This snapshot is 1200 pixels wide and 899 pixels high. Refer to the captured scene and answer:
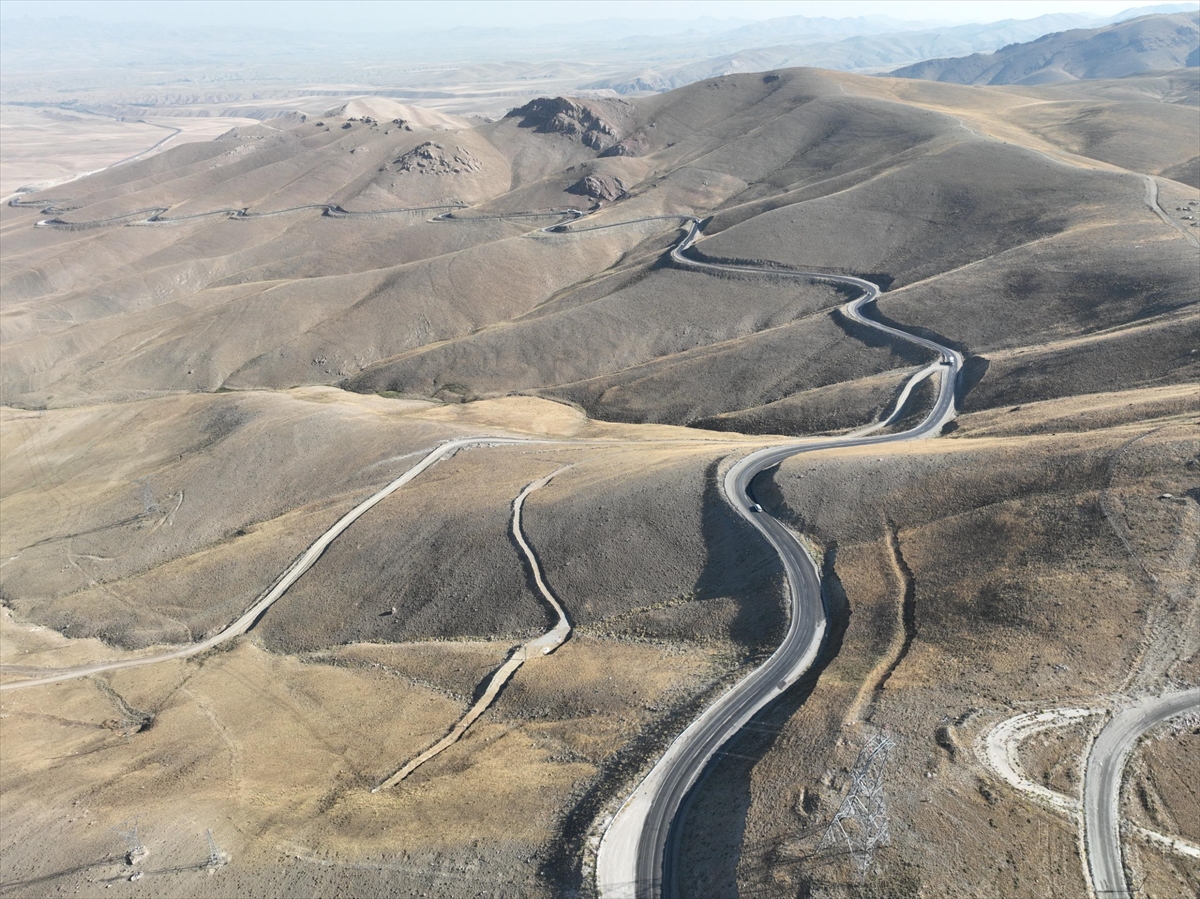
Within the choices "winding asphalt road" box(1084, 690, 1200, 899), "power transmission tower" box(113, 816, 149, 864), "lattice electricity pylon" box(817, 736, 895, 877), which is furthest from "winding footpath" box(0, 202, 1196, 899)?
"power transmission tower" box(113, 816, 149, 864)

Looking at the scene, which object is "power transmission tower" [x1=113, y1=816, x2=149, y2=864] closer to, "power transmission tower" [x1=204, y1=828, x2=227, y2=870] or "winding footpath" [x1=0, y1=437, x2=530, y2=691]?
"power transmission tower" [x1=204, y1=828, x2=227, y2=870]

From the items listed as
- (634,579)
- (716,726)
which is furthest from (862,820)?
(634,579)

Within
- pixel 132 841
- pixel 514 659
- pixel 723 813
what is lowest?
pixel 132 841

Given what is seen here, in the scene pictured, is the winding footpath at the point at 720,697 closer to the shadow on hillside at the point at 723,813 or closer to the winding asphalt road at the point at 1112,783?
the winding asphalt road at the point at 1112,783

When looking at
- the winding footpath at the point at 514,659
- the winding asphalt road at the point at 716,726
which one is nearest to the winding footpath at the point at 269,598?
the winding footpath at the point at 514,659

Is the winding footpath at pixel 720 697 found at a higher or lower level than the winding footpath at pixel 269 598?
higher

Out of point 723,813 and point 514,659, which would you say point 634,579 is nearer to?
point 514,659
